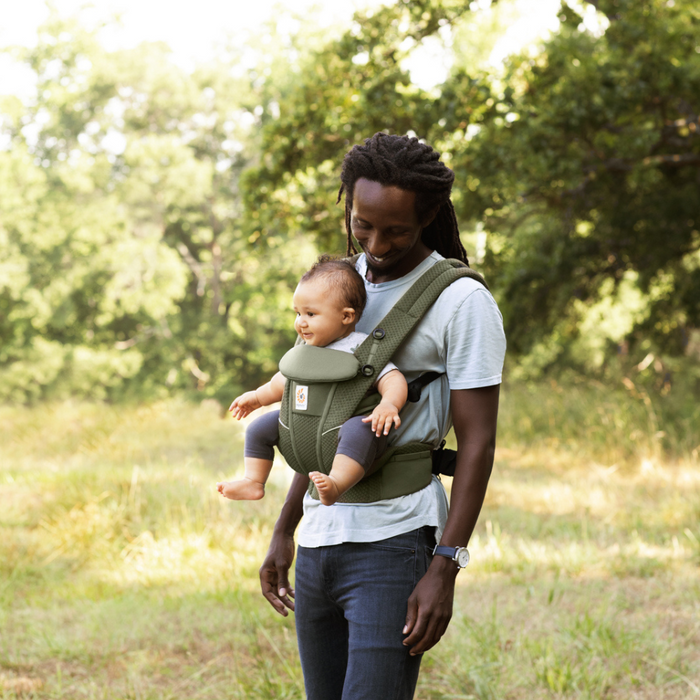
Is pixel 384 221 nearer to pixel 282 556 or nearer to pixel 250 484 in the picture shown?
pixel 250 484

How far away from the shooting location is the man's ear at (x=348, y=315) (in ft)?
5.66

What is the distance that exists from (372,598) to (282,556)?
Result: 0.53 meters

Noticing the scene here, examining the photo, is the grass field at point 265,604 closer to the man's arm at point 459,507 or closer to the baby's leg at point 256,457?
the baby's leg at point 256,457

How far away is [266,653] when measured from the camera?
151 inches

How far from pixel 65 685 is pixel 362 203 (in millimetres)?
3126

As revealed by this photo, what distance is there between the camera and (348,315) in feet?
5.70

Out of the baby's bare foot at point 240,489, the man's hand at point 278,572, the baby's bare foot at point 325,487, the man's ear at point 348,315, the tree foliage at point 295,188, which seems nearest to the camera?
the baby's bare foot at point 325,487

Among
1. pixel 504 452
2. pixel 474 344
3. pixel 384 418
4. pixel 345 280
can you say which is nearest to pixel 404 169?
pixel 345 280

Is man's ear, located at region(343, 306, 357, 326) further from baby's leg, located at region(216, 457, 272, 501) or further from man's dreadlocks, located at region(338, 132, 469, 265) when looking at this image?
baby's leg, located at region(216, 457, 272, 501)

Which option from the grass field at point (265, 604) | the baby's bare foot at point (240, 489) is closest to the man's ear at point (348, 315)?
the baby's bare foot at point (240, 489)

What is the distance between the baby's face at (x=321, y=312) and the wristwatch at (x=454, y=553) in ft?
1.74

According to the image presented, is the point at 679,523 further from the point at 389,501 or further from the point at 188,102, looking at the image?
the point at 188,102

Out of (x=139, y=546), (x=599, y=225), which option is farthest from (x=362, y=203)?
(x=599, y=225)

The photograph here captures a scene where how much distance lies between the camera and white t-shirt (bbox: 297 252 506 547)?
62.9 inches
